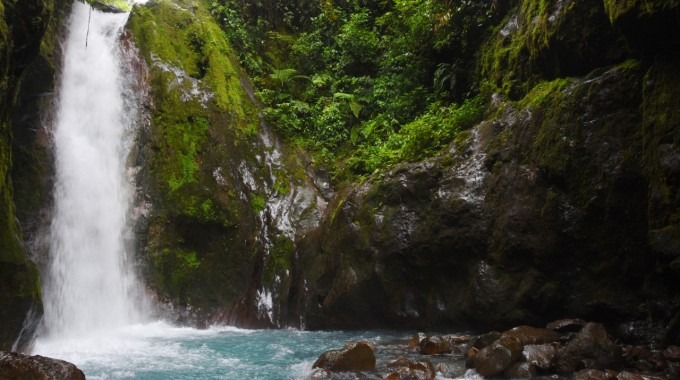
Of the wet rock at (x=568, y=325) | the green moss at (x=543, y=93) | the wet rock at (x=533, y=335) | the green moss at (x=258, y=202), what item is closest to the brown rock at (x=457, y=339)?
the wet rock at (x=533, y=335)

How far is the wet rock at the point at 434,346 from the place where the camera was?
672 centimetres

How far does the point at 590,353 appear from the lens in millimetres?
5660

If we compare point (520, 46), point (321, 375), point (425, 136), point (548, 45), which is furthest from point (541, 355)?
point (520, 46)

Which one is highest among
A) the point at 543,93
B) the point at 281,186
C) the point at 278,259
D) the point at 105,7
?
the point at 105,7

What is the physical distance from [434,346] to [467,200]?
98.0 inches

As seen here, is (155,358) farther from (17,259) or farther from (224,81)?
(224,81)

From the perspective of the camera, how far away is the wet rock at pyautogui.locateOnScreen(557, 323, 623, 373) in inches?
219

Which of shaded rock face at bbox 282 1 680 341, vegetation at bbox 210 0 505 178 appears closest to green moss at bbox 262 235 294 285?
shaded rock face at bbox 282 1 680 341

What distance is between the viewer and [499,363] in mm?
5680

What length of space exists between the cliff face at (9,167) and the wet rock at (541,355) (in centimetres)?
622

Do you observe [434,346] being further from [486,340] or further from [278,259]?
[278,259]

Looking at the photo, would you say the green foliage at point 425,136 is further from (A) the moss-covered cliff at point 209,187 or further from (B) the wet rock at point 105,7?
(B) the wet rock at point 105,7

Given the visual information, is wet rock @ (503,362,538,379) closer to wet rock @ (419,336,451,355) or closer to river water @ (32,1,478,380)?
river water @ (32,1,478,380)

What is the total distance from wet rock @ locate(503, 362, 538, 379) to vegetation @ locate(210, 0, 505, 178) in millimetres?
4643
